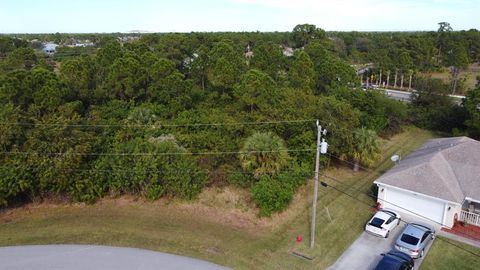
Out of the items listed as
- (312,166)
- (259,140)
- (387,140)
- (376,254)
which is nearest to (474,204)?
(376,254)

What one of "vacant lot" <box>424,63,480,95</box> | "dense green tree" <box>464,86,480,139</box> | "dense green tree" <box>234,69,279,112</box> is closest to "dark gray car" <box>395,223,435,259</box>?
"dense green tree" <box>234,69,279,112</box>

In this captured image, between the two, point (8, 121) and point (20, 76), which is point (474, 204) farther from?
point (20, 76)

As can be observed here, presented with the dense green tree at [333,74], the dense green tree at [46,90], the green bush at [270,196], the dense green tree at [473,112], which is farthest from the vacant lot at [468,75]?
the dense green tree at [46,90]

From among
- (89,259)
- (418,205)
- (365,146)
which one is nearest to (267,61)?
(365,146)

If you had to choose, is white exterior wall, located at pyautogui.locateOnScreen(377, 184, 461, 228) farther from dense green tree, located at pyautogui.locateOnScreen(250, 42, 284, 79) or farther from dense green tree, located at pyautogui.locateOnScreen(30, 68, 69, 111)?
dense green tree, located at pyautogui.locateOnScreen(30, 68, 69, 111)

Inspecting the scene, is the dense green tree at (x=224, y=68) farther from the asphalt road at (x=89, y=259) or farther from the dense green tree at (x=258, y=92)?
the asphalt road at (x=89, y=259)
